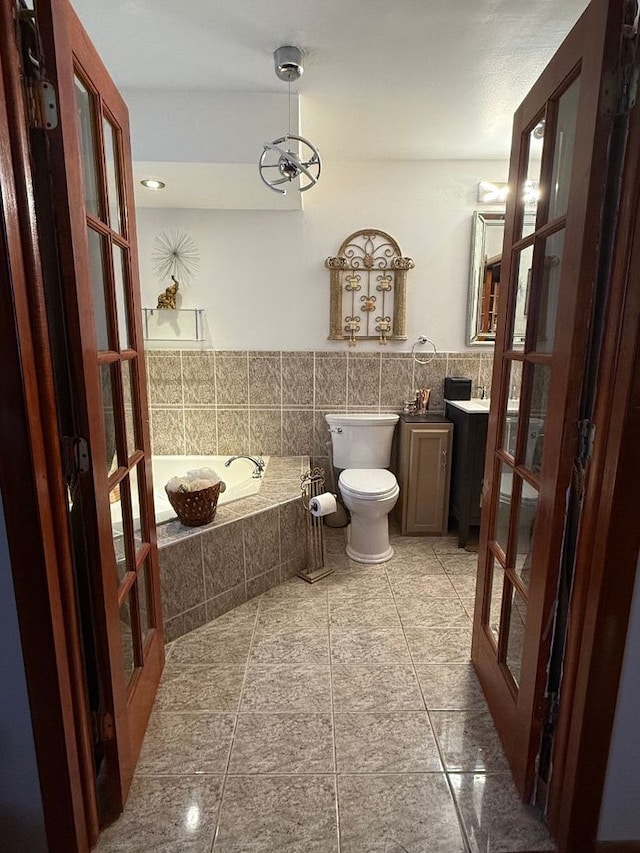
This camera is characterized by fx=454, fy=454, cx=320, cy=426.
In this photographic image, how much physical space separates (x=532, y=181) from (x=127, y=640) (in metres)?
1.89

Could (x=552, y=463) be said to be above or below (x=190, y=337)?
below

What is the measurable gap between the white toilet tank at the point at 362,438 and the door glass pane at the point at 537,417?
159cm

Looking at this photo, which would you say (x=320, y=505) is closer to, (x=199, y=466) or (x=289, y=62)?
(x=199, y=466)

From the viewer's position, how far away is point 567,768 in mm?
1139

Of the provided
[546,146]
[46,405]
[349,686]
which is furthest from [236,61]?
[349,686]

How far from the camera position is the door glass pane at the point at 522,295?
1382mm

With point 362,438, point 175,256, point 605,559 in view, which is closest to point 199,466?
point 362,438

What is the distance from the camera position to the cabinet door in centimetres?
289

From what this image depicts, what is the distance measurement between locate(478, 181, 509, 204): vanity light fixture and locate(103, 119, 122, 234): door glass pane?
2.43m

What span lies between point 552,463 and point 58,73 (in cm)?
138

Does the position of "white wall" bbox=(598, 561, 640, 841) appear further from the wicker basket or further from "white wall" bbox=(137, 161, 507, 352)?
"white wall" bbox=(137, 161, 507, 352)

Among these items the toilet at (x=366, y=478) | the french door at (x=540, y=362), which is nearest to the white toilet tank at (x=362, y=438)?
the toilet at (x=366, y=478)

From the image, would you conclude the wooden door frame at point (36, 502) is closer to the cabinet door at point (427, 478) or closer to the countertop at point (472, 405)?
the countertop at point (472, 405)

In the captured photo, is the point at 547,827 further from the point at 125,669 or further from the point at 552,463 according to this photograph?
the point at 125,669
